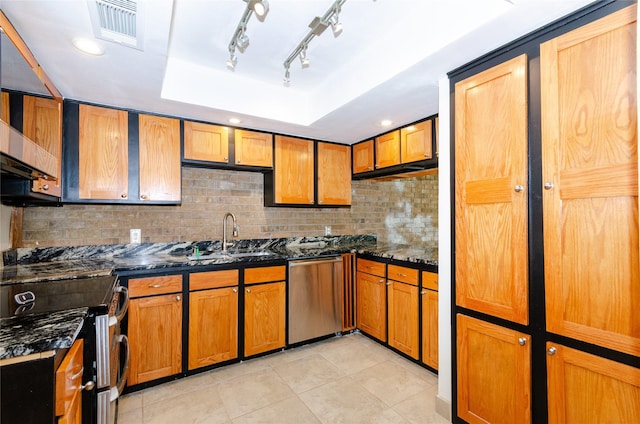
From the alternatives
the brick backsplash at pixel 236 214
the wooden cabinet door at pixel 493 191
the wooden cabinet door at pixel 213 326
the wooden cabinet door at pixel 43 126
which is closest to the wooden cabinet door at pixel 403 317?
the wooden cabinet door at pixel 493 191

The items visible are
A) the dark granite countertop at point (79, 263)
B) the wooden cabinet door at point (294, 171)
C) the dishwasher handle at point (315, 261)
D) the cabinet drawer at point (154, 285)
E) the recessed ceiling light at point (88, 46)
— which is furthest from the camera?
the wooden cabinet door at point (294, 171)

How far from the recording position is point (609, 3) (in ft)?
4.03

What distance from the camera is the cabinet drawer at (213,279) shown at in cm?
239

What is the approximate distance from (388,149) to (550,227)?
1.88 m

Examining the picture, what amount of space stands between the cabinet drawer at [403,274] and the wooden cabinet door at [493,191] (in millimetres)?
732

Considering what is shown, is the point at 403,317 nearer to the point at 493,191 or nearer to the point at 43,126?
the point at 493,191

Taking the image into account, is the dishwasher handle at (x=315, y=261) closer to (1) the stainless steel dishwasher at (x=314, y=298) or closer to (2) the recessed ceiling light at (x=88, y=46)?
(1) the stainless steel dishwasher at (x=314, y=298)

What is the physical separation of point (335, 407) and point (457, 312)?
1054 mm

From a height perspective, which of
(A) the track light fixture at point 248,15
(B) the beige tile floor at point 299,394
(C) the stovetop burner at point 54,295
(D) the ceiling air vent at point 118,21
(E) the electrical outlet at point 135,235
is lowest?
(B) the beige tile floor at point 299,394

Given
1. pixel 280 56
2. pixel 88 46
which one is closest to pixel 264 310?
pixel 280 56

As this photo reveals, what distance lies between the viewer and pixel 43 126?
5.18 feet

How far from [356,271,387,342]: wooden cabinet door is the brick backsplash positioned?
89cm

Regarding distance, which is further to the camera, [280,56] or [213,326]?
[213,326]

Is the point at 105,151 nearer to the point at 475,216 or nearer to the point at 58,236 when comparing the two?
the point at 58,236
